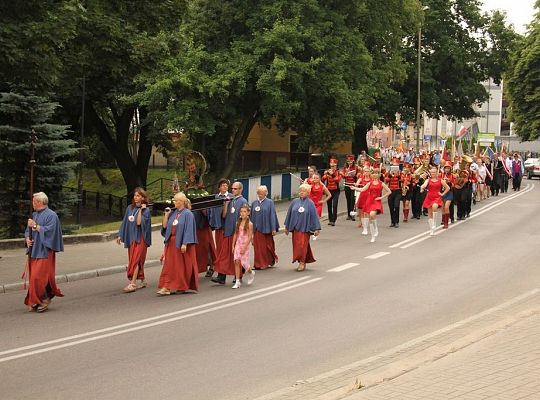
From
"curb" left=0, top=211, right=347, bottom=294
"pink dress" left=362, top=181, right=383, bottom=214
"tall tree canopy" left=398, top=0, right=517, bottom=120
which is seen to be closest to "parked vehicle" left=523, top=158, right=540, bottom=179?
"tall tree canopy" left=398, top=0, right=517, bottom=120

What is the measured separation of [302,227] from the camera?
52.5 feet

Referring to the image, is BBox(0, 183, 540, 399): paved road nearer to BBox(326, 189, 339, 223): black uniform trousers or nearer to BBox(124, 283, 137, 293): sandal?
BBox(124, 283, 137, 293): sandal

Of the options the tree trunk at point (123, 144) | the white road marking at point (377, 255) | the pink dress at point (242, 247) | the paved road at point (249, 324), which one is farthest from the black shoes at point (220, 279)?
the tree trunk at point (123, 144)

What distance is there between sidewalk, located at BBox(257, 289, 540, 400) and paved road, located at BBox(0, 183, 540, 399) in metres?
0.25

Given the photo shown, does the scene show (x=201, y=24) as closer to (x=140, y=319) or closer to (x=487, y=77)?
(x=140, y=319)

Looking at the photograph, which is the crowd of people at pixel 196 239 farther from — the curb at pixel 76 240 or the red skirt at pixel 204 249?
the curb at pixel 76 240

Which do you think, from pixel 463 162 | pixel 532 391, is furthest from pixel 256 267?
pixel 463 162

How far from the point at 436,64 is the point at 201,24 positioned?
874 inches

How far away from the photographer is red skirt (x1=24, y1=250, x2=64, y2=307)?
12038 mm

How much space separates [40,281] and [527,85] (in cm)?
6044

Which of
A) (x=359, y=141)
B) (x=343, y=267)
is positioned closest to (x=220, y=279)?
(x=343, y=267)

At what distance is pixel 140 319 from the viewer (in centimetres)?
1140

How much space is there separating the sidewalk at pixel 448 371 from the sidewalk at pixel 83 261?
7.73 m

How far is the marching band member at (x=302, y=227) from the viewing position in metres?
16.0
